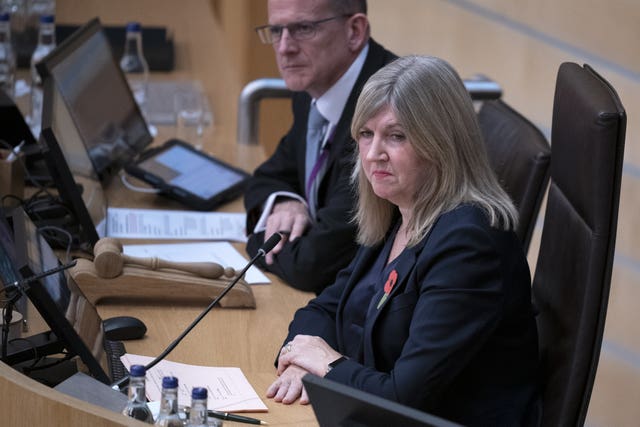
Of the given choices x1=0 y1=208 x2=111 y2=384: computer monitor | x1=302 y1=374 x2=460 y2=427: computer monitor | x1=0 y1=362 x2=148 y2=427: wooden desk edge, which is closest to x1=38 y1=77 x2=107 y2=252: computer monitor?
x1=0 y1=208 x2=111 y2=384: computer monitor

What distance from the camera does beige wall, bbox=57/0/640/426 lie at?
3.33m

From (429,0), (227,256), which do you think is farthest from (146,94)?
(227,256)

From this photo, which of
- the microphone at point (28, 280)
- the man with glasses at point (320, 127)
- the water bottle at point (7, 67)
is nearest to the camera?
the microphone at point (28, 280)

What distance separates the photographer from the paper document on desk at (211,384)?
6.48 ft

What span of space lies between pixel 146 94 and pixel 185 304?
200cm

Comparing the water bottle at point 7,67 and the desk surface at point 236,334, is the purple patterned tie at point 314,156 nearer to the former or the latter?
the desk surface at point 236,334

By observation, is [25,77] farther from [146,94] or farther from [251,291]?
[251,291]

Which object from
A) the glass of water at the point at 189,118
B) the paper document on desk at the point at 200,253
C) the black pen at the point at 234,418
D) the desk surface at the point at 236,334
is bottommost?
the glass of water at the point at 189,118

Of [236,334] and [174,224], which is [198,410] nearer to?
[236,334]

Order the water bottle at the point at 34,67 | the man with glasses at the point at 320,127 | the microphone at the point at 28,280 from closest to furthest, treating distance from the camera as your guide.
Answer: the microphone at the point at 28,280, the man with glasses at the point at 320,127, the water bottle at the point at 34,67

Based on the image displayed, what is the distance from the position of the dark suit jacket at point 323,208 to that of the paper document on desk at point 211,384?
0.55m

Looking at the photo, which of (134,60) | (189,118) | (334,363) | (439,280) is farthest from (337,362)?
(134,60)

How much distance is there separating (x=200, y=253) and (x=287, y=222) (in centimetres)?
23

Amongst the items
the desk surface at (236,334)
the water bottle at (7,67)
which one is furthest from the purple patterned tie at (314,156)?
the water bottle at (7,67)
